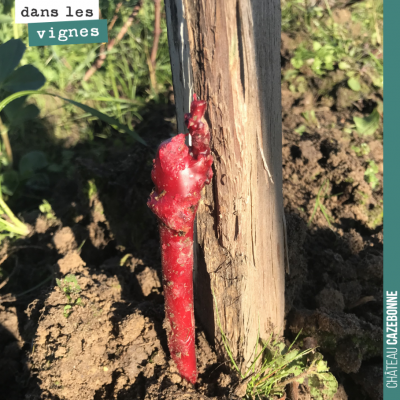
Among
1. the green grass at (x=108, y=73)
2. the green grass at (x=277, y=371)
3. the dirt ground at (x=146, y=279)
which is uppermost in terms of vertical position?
the green grass at (x=108, y=73)

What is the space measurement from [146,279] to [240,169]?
0.93 m

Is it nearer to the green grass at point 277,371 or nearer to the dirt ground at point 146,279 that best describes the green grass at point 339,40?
the dirt ground at point 146,279

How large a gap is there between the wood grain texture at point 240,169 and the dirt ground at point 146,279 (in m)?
0.24

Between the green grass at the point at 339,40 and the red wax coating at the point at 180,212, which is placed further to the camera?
the green grass at the point at 339,40

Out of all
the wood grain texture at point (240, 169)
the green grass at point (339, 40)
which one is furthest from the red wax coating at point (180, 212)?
the green grass at point (339, 40)

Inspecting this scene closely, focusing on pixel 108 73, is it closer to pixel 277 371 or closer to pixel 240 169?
pixel 240 169

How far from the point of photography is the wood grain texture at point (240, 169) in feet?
3.90

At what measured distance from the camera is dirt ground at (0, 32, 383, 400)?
1.63 metres

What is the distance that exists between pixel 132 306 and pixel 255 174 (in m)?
0.90

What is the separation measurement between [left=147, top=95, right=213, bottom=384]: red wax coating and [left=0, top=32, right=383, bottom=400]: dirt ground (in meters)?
0.15

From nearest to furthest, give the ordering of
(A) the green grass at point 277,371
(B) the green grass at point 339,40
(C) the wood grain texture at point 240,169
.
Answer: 1. (C) the wood grain texture at point 240,169
2. (A) the green grass at point 277,371
3. (B) the green grass at point 339,40

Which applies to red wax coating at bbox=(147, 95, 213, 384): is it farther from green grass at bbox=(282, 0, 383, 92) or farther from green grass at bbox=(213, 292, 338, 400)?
green grass at bbox=(282, 0, 383, 92)

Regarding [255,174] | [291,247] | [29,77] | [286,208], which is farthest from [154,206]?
[29,77]

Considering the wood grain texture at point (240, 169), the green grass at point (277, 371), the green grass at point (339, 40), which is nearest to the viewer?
the wood grain texture at point (240, 169)
